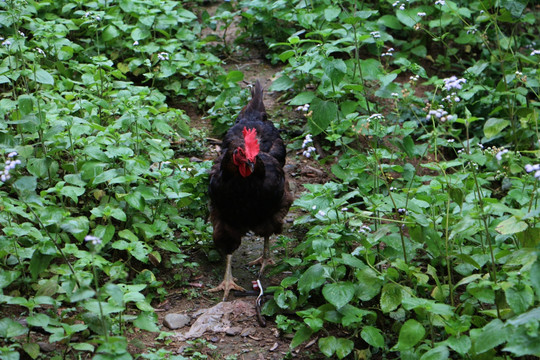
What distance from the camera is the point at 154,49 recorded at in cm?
685

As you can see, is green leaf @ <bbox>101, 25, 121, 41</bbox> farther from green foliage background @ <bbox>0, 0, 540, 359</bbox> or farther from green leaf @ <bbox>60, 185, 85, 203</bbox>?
green leaf @ <bbox>60, 185, 85, 203</bbox>

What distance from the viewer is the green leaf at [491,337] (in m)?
2.84

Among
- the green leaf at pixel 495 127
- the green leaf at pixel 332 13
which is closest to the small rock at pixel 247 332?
the green leaf at pixel 495 127

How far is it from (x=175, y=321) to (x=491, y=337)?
225cm

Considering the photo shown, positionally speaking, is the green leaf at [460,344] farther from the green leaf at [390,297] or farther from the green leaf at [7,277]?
the green leaf at [7,277]

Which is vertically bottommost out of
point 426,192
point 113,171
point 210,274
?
point 210,274

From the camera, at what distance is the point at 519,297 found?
294 centimetres

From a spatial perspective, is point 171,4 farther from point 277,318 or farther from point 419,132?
point 277,318

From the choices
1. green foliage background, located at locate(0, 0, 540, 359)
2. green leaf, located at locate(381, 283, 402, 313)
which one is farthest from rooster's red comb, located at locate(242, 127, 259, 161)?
green leaf, located at locate(381, 283, 402, 313)

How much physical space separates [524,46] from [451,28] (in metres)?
0.97

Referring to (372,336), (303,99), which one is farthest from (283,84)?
(372,336)

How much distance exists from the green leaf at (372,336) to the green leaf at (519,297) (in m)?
0.98

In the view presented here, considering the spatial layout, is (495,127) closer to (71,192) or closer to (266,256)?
(266,256)

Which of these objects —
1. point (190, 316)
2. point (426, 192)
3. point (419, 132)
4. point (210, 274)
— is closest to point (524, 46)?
point (419, 132)
